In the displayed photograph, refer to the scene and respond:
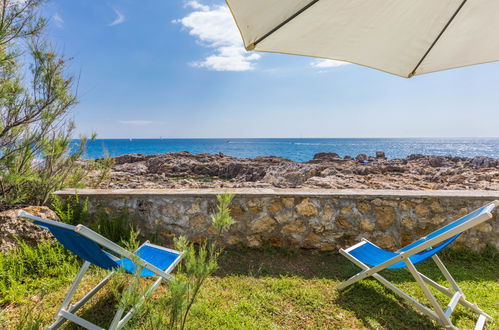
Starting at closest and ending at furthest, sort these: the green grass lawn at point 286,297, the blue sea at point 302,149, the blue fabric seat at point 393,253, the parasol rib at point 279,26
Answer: the parasol rib at point 279,26
the green grass lawn at point 286,297
the blue fabric seat at point 393,253
the blue sea at point 302,149

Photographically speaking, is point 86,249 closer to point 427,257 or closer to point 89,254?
point 89,254

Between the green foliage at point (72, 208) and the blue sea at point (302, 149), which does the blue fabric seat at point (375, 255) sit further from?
the blue sea at point (302, 149)

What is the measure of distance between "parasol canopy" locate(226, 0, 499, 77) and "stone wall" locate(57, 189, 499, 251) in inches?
69.4

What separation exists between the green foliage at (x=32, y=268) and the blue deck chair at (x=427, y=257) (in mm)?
2790

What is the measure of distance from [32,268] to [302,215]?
2991 millimetres

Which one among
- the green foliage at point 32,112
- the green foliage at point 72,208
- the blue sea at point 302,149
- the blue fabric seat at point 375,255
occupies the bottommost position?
the blue sea at point 302,149

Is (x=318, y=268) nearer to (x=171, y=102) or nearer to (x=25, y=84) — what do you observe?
(x=25, y=84)

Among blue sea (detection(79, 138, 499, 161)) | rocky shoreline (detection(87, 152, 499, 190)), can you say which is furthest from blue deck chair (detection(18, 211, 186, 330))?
blue sea (detection(79, 138, 499, 161))

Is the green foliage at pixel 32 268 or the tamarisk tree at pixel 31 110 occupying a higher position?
the tamarisk tree at pixel 31 110

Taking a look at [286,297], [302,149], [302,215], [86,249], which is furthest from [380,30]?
[302,149]

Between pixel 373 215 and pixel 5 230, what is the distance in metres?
4.23

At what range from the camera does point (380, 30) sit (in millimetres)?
1859

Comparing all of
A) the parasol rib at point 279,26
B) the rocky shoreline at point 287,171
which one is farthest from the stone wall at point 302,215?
the rocky shoreline at point 287,171

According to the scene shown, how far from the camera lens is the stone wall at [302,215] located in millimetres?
3365
